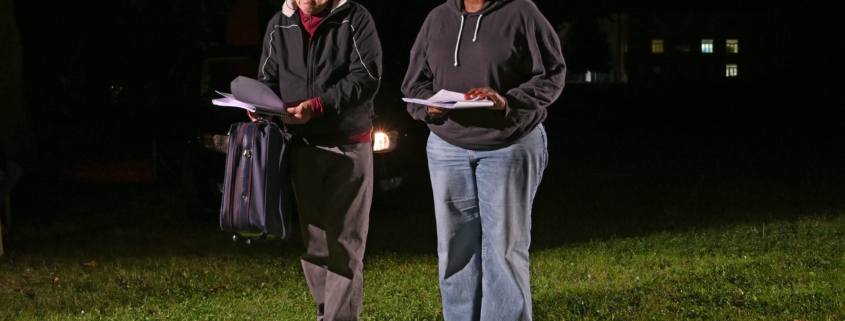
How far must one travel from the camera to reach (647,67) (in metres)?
77.4

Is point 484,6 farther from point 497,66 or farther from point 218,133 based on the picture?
point 218,133

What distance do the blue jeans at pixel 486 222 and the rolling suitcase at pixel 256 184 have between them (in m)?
0.65

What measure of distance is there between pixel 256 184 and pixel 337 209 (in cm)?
40

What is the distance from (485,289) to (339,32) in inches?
48.2

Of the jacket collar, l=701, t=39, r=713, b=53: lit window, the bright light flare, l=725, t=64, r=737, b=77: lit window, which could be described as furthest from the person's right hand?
l=701, t=39, r=713, b=53: lit window

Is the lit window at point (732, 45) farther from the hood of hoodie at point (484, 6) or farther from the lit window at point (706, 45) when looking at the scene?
the hood of hoodie at point (484, 6)

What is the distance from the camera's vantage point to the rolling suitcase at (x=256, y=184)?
3816mm

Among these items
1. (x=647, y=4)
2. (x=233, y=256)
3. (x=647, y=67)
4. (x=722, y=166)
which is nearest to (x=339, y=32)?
(x=233, y=256)

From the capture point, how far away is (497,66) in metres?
3.60

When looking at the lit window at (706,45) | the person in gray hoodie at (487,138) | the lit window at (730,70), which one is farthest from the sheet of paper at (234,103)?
the lit window at (706,45)

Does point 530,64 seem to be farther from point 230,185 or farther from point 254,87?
point 230,185

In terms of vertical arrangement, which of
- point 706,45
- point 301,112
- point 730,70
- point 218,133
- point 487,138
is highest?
point 301,112

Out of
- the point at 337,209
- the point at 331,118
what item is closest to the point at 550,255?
the point at 337,209

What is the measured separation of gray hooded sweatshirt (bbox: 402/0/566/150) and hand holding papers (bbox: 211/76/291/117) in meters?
0.56
